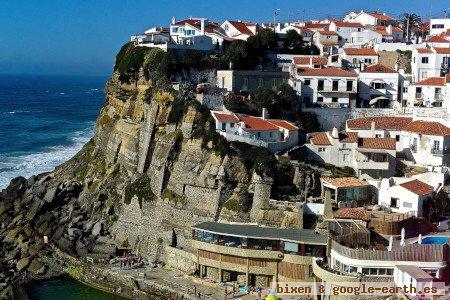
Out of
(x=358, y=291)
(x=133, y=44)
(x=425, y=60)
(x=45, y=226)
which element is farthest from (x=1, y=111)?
(x=358, y=291)

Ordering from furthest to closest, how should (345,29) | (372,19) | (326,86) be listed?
1. (372,19)
2. (345,29)
3. (326,86)

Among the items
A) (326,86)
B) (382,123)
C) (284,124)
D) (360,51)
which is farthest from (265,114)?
(360,51)

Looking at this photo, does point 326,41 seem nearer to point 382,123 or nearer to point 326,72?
point 326,72

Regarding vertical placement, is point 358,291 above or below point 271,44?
below

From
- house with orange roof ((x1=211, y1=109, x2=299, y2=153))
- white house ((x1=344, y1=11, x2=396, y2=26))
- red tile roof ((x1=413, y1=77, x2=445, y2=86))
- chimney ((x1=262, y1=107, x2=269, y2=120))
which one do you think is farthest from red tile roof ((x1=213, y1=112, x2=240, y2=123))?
white house ((x1=344, y1=11, x2=396, y2=26))

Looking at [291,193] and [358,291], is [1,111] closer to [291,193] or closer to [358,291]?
[291,193]

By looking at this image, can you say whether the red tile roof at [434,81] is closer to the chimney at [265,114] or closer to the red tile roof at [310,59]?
the red tile roof at [310,59]

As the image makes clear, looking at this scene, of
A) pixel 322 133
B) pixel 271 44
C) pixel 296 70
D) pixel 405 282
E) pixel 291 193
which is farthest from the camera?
pixel 271 44
